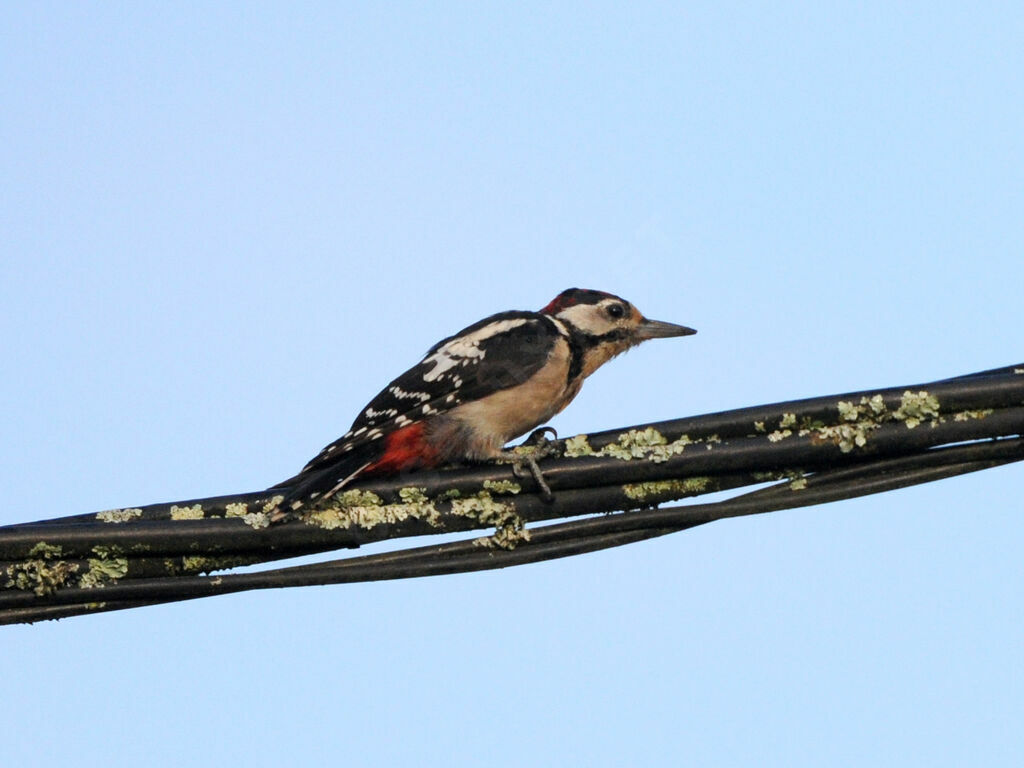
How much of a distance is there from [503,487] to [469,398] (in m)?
1.21

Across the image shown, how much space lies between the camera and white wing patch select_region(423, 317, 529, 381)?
15.4 feet

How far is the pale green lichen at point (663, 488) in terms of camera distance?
3.28 m

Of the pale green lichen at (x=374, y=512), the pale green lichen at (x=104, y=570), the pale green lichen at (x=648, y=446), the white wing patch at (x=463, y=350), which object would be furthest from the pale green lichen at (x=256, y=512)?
the white wing patch at (x=463, y=350)

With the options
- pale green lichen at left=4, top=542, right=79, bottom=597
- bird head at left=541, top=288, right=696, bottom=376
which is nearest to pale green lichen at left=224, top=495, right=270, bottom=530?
pale green lichen at left=4, top=542, right=79, bottom=597

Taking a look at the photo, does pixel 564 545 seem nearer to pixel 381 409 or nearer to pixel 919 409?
pixel 919 409

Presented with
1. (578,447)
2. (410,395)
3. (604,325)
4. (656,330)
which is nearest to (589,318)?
(604,325)

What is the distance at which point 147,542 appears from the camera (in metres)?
3.15

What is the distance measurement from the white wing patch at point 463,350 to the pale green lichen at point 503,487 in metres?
1.27

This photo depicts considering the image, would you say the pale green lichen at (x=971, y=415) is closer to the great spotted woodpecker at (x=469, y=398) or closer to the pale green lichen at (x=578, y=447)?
the pale green lichen at (x=578, y=447)

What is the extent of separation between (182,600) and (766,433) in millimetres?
1502

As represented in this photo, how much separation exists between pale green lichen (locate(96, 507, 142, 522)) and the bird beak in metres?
2.65

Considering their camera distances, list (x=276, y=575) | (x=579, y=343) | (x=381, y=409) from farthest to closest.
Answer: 1. (x=579, y=343)
2. (x=381, y=409)
3. (x=276, y=575)

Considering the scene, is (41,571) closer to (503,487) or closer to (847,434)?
(503,487)

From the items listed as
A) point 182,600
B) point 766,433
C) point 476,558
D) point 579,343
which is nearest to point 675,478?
point 766,433
